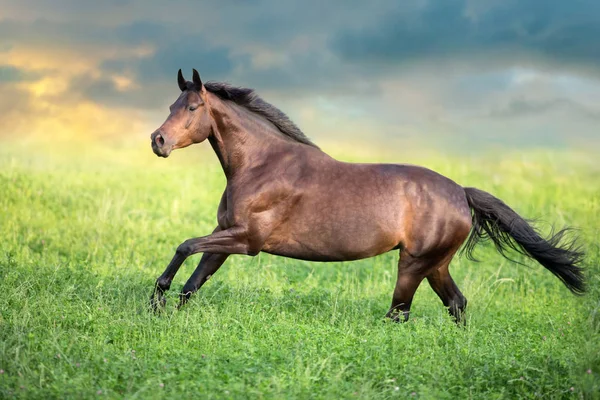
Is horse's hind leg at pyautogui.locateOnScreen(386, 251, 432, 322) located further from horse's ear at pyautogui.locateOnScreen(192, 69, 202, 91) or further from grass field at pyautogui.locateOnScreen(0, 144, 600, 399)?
horse's ear at pyautogui.locateOnScreen(192, 69, 202, 91)

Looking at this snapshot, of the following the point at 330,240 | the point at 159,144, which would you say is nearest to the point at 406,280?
the point at 330,240

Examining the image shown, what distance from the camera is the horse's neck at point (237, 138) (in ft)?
28.7

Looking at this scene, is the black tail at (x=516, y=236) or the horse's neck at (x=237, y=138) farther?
the black tail at (x=516, y=236)

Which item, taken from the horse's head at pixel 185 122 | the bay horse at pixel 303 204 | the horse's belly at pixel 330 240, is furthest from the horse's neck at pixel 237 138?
the horse's belly at pixel 330 240

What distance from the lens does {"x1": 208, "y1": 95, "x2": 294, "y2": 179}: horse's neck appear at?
874cm

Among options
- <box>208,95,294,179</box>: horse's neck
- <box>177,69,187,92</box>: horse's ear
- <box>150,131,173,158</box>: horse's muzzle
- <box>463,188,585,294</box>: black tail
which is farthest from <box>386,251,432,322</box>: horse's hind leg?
<box>177,69,187,92</box>: horse's ear

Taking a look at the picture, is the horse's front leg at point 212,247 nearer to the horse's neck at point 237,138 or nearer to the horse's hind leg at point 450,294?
the horse's neck at point 237,138

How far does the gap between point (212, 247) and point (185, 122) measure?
140 cm

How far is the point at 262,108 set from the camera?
908 cm

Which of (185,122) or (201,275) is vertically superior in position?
(185,122)

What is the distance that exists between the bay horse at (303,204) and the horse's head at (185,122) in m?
0.01

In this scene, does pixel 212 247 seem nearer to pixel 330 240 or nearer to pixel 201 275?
pixel 201 275

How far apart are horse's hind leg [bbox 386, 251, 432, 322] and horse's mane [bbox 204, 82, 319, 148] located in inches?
69.3

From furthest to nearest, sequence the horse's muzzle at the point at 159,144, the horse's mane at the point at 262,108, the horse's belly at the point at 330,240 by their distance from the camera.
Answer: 1. the horse's mane at the point at 262,108
2. the horse's belly at the point at 330,240
3. the horse's muzzle at the point at 159,144
